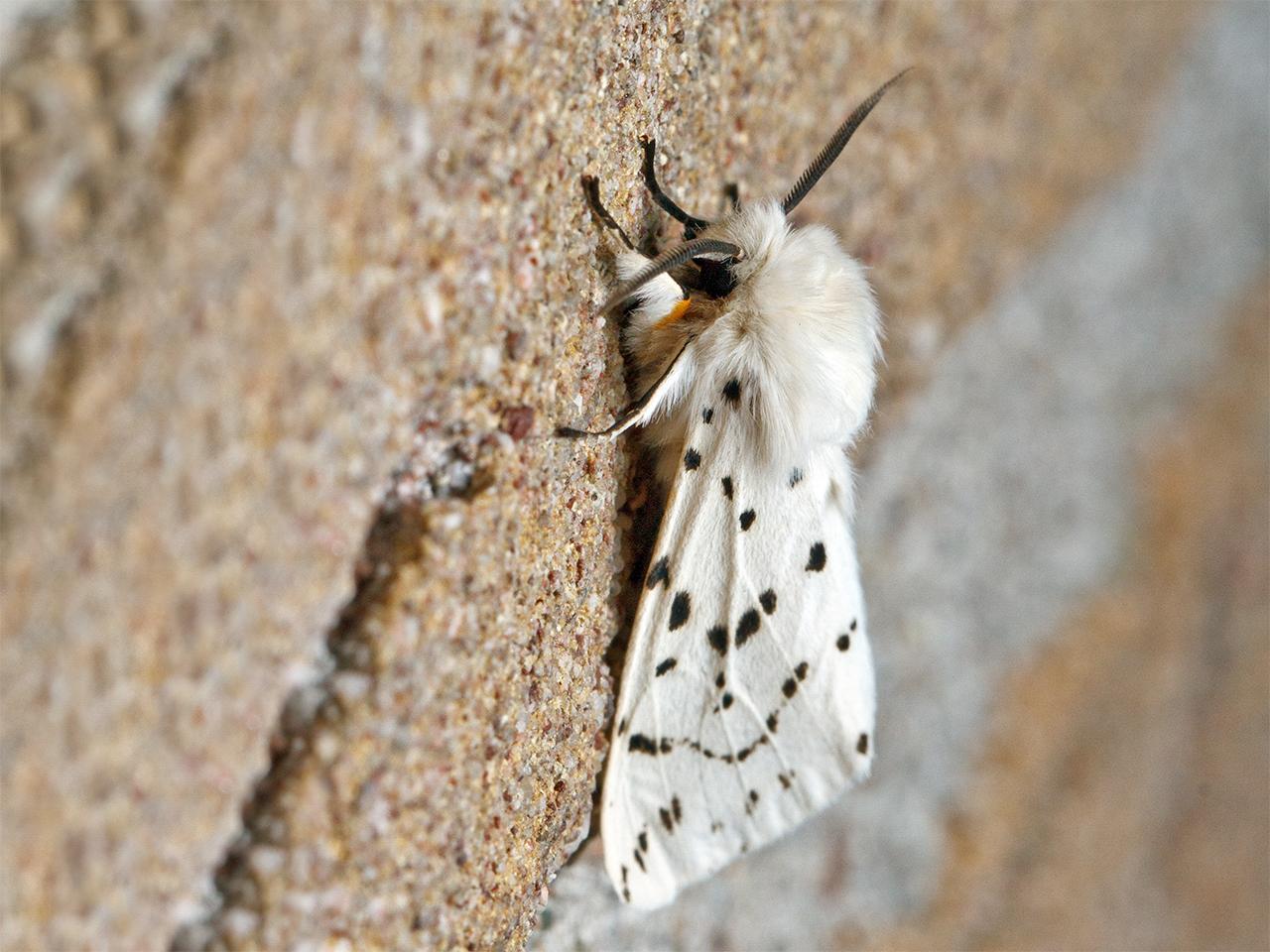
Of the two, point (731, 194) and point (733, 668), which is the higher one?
point (731, 194)

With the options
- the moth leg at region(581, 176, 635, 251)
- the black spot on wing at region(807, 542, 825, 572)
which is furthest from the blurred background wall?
the black spot on wing at region(807, 542, 825, 572)

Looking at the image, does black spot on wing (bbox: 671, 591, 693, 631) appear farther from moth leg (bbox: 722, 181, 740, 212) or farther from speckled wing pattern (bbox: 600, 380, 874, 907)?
moth leg (bbox: 722, 181, 740, 212)

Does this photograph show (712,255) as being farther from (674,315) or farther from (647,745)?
(647,745)

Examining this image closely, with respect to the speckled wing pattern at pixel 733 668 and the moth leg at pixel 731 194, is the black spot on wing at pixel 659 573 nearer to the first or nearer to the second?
the speckled wing pattern at pixel 733 668

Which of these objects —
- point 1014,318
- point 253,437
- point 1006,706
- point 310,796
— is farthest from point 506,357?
point 1006,706

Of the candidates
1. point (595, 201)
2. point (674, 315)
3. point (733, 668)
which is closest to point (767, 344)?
point (674, 315)
